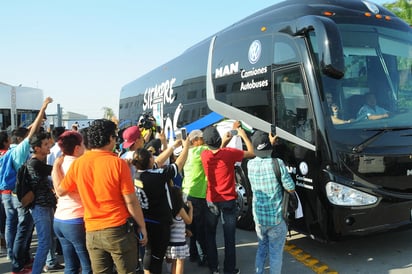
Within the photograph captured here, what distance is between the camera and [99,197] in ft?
9.07

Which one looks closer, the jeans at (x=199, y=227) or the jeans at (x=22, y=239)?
the jeans at (x=199, y=227)

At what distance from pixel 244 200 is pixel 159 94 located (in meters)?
5.38

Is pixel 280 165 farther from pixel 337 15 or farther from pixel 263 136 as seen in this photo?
pixel 337 15

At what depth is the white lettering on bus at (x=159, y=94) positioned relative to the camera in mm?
9266

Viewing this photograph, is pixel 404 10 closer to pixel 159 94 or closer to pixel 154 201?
pixel 159 94

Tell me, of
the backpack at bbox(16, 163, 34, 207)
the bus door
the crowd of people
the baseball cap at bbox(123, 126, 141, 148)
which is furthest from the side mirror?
the backpack at bbox(16, 163, 34, 207)

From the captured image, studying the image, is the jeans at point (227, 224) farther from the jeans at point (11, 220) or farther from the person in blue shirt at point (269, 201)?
the jeans at point (11, 220)

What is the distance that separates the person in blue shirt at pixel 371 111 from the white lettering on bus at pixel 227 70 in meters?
2.18

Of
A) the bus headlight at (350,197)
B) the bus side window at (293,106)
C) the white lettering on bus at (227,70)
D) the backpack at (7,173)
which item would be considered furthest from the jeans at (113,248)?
the white lettering on bus at (227,70)

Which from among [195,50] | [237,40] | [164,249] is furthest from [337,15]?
[195,50]

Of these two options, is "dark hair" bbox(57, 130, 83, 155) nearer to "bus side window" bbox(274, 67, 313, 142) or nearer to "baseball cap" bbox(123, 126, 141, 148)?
"baseball cap" bbox(123, 126, 141, 148)

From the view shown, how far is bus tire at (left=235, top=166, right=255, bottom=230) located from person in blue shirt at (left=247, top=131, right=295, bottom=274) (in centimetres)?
185

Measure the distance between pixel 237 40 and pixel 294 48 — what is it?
1.74m

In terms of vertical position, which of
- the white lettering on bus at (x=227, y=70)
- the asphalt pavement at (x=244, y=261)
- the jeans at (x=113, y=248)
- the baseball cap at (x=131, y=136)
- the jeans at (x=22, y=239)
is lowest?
the asphalt pavement at (x=244, y=261)
